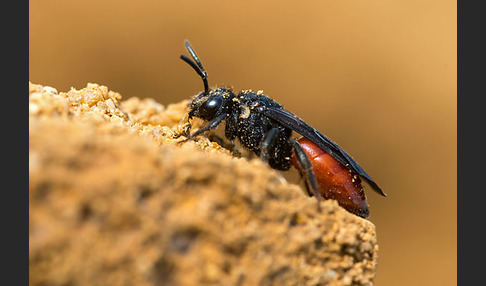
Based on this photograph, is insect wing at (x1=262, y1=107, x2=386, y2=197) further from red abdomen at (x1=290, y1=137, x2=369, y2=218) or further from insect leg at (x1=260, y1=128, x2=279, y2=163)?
insect leg at (x1=260, y1=128, x2=279, y2=163)

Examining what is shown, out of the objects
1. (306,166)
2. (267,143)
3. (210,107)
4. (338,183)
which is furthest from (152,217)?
(210,107)

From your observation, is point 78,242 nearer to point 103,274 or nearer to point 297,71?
point 103,274

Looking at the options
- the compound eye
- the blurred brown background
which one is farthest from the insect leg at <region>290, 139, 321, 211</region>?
the blurred brown background

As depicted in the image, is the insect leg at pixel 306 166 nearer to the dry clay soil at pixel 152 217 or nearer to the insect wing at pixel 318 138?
the insect wing at pixel 318 138

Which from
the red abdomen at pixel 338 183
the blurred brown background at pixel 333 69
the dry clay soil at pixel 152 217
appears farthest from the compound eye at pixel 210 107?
the blurred brown background at pixel 333 69

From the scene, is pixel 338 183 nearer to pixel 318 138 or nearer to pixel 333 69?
pixel 318 138
